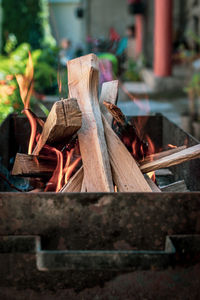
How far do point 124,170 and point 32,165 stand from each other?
1.41 ft

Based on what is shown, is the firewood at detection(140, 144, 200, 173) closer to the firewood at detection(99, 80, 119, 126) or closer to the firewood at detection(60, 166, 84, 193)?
the firewood at detection(60, 166, 84, 193)

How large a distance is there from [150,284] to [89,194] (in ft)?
1.38

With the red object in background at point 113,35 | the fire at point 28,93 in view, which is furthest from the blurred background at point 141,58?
the fire at point 28,93

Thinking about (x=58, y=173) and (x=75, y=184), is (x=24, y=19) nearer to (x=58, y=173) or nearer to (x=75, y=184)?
(x=58, y=173)

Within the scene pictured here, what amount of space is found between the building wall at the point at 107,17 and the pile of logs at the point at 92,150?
20933mm

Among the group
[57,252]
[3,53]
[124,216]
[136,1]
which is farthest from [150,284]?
[136,1]

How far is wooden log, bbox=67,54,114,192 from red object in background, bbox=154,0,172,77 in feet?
28.4

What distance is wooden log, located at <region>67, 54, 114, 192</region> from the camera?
6.14 ft

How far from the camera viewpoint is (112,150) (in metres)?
2.01

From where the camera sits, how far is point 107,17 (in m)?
22.5

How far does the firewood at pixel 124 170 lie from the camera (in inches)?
74.9

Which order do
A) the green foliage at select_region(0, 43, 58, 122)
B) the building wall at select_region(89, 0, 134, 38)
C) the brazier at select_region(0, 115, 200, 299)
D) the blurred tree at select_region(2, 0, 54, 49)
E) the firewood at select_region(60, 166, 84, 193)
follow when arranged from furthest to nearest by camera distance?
the building wall at select_region(89, 0, 134, 38) < the blurred tree at select_region(2, 0, 54, 49) < the green foliage at select_region(0, 43, 58, 122) < the firewood at select_region(60, 166, 84, 193) < the brazier at select_region(0, 115, 200, 299)

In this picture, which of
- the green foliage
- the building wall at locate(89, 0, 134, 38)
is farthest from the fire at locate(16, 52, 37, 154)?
the building wall at locate(89, 0, 134, 38)

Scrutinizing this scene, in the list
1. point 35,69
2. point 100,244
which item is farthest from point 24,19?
point 100,244
